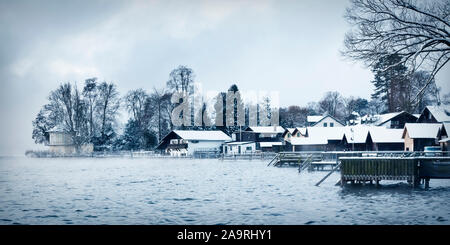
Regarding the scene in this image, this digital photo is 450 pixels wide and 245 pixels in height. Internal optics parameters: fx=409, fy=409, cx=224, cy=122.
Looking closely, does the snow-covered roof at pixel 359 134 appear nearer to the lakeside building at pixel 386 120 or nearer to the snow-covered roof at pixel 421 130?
the lakeside building at pixel 386 120

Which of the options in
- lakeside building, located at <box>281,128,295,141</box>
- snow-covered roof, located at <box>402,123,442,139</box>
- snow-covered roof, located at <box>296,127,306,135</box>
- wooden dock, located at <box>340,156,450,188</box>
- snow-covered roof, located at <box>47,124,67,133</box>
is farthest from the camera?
lakeside building, located at <box>281,128,295,141</box>

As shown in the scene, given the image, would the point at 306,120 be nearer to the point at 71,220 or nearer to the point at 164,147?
the point at 164,147

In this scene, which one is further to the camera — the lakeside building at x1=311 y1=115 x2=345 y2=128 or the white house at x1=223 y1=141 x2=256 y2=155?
the white house at x1=223 y1=141 x2=256 y2=155

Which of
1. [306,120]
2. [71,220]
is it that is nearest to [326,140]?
[306,120]

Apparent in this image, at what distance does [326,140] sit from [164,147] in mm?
24034

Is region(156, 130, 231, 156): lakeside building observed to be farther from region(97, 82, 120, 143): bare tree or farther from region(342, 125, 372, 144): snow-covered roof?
region(342, 125, 372, 144): snow-covered roof

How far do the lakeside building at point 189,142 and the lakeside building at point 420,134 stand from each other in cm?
2606

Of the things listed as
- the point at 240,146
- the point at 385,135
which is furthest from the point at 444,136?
the point at 240,146

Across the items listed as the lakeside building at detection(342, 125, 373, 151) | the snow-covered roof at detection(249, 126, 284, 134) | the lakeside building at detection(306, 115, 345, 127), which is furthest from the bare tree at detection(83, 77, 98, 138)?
the lakeside building at detection(342, 125, 373, 151)

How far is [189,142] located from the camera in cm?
5478

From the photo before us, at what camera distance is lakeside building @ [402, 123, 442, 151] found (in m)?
32.1

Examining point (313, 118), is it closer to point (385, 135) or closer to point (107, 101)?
point (385, 135)

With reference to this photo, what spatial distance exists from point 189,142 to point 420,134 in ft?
99.0

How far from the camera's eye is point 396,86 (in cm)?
1360
